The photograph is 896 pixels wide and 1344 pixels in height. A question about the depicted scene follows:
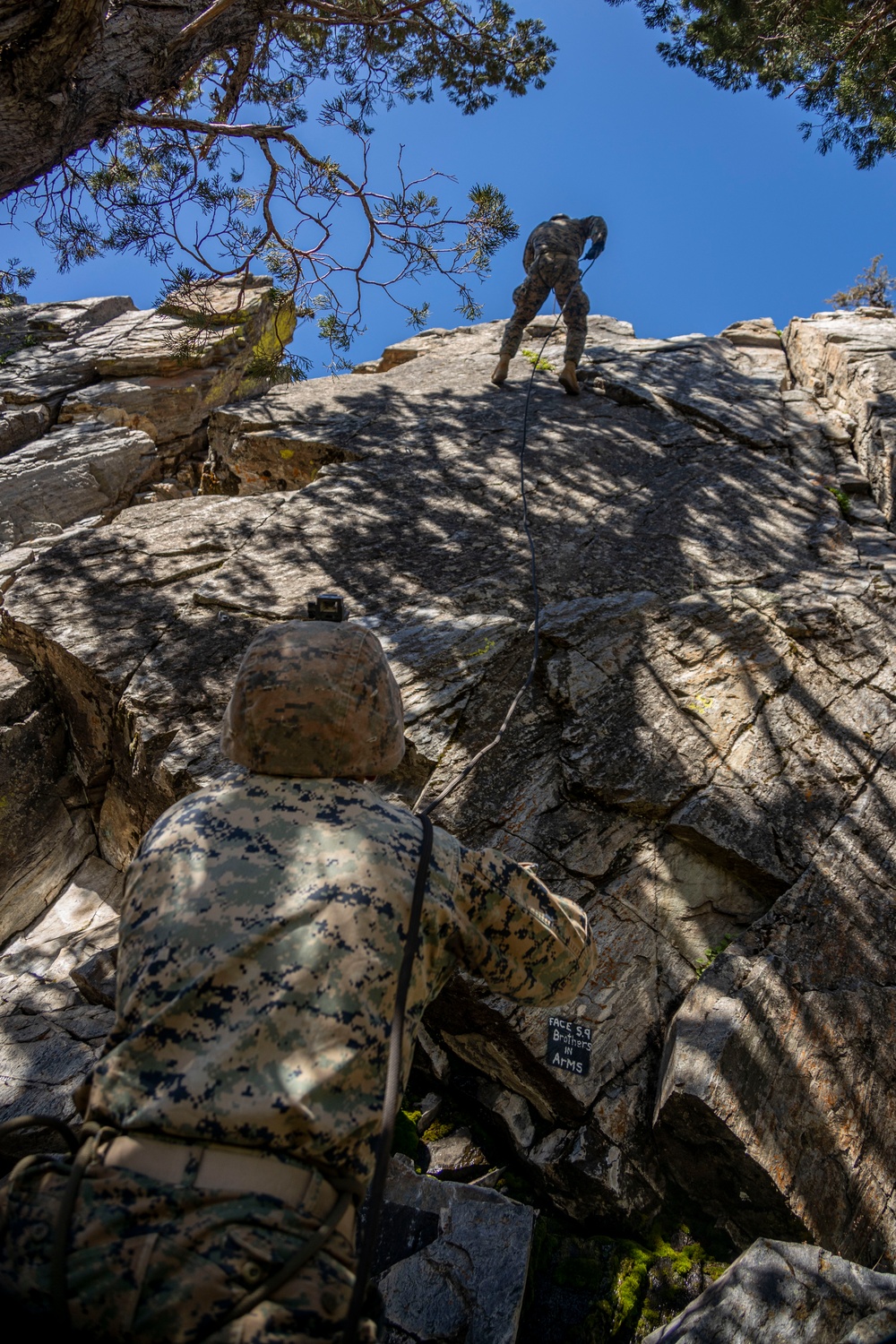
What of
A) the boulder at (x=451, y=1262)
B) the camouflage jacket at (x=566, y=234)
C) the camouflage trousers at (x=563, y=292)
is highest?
the camouflage jacket at (x=566, y=234)

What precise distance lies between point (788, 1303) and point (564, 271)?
280 inches

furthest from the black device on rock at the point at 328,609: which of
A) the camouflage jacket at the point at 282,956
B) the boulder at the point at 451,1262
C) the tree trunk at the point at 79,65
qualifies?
the tree trunk at the point at 79,65

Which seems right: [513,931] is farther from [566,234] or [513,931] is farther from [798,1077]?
[566,234]

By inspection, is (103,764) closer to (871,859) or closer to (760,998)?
(760,998)

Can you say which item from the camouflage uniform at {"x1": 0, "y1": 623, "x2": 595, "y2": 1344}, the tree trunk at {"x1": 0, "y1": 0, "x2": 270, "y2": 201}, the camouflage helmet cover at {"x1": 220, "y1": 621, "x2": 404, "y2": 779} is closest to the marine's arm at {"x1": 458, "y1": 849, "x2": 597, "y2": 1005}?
the camouflage uniform at {"x1": 0, "y1": 623, "x2": 595, "y2": 1344}

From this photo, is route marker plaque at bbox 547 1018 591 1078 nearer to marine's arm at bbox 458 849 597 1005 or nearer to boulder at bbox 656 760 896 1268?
boulder at bbox 656 760 896 1268

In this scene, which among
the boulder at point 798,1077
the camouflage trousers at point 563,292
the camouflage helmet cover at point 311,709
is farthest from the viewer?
the camouflage trousers at point 563,292

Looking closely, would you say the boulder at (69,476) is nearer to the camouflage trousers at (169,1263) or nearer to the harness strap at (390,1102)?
the harness strap at (390,1102)

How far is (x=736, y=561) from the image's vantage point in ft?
15.9

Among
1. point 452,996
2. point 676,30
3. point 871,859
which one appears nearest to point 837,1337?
point 452,996

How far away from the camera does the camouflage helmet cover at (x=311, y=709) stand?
1.78 meters

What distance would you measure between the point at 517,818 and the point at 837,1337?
183cm

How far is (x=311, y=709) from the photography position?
1.78 meters

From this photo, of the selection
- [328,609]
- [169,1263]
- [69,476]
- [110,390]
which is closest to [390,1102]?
[169,1263]
